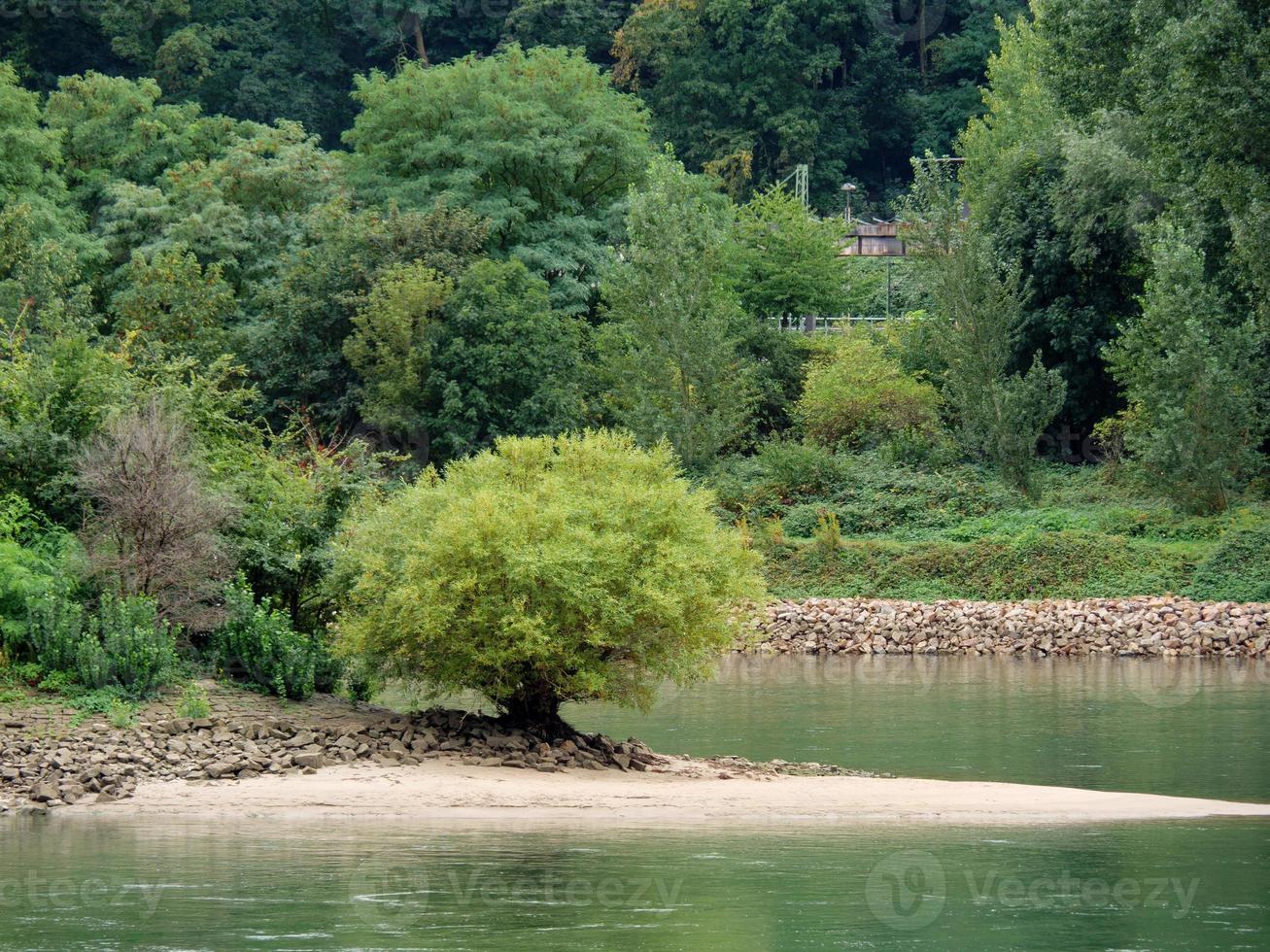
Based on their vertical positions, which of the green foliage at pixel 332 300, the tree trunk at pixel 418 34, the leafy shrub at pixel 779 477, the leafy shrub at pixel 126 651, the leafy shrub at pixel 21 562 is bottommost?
the leafy shrub at pixel 126 651

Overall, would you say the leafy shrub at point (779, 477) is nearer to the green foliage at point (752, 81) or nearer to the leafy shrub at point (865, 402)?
the leafy shrub at point (865, 402)

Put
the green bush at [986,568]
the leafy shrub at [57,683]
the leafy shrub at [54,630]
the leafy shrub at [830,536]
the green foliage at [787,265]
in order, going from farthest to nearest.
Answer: the green foliage at [787,265]
the leafy shrub at [830,536]
the green bush at [986,568]
the leafy shrub at [54,630]
the leafy shrub at [57,683]

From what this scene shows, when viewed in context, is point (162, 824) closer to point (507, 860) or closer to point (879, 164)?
point (507, 860)

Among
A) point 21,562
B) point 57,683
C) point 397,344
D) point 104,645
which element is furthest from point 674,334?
point 57,683

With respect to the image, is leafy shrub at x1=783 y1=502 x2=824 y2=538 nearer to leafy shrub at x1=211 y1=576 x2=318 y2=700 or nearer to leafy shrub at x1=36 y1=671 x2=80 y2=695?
leafy shrub at x1=211 y1=576 x2=318 y2=700

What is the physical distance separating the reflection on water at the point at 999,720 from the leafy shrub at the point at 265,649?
17.1ft

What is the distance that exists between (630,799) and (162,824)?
214 inches

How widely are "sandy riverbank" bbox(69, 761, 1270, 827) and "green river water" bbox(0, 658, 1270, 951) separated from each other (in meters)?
0.66

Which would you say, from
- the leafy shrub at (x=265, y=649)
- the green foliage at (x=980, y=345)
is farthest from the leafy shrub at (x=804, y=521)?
the leafy shrub at (x=265, y=649)

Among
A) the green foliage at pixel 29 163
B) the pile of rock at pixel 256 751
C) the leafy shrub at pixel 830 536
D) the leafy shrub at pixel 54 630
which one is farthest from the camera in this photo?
the green foliage at pixel 29 163

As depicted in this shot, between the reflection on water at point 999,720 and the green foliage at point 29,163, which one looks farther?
the green foliage at point 29,163

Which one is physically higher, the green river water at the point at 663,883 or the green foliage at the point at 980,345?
the green foliage at the point at 980,345

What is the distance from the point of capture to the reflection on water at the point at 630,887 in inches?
593

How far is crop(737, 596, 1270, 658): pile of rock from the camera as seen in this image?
40.8m
